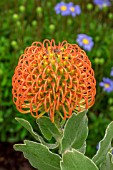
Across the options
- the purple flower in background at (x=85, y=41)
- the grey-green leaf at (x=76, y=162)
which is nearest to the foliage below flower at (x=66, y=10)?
the purple flower in background at (x=85, y=41)

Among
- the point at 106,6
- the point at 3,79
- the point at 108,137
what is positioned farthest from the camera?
the point at 106,6

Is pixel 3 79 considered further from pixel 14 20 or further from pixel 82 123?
pixel 82 123

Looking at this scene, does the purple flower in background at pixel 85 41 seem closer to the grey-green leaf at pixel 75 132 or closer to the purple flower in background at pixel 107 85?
the purple flower in background at pixel 107 85

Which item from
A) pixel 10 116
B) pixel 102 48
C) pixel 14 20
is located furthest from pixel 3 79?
pixel 102 48

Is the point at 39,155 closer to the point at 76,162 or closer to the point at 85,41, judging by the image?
the point at 76,162

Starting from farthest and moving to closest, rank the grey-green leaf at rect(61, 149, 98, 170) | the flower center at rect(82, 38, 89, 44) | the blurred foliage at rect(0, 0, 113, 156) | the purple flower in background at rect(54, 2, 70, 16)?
the purple flower in background at rect(54, 2, 70, 16), the flower center at rect(82, 38, 89, 44), the blurred foliage at rect(0, 0, 113, 156), the grey-green leaf at rect(61, 149, 98, 170)

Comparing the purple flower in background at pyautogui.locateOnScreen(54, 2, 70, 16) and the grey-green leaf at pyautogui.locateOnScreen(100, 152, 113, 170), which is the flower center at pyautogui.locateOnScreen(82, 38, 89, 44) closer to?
the purple flower in background at pyautogui.locateOnScreen(54, 2, 70, 16)

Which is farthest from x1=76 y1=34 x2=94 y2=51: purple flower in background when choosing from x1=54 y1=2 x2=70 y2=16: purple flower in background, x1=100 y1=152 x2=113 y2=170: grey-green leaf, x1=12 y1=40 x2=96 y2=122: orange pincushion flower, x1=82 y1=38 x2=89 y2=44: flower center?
x1=12 y1=40 x2=96 y2=122: orange pincushion flower
